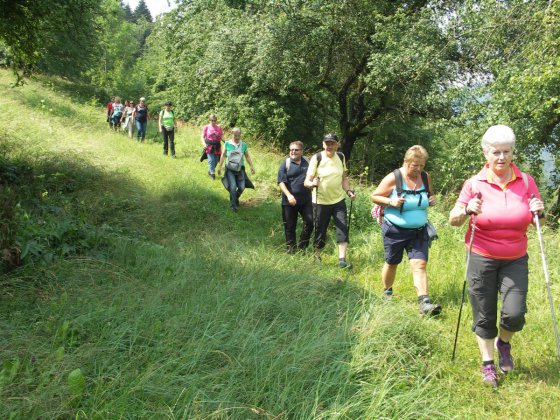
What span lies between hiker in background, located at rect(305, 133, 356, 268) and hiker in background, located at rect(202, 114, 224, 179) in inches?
205

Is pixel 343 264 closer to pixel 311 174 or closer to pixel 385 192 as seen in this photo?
pixel 311 174

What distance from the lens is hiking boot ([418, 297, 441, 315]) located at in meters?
4.44

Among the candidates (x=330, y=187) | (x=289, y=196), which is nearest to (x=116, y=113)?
(x=289, y=196)

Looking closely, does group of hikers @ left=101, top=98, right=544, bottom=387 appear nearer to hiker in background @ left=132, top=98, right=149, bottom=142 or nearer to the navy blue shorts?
the navy blue shorts

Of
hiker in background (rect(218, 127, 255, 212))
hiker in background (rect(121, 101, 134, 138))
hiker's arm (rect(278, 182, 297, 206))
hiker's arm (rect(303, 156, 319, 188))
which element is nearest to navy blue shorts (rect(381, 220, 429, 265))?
hiker's arm (rect(303, 156, 319, 188))

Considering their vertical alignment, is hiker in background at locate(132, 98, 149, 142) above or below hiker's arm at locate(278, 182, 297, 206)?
above

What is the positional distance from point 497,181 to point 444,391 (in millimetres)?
1634

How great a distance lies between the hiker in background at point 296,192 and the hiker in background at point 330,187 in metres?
0.41

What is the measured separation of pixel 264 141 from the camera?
1812 cm

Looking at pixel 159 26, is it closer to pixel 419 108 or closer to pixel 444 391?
pixel 419 108

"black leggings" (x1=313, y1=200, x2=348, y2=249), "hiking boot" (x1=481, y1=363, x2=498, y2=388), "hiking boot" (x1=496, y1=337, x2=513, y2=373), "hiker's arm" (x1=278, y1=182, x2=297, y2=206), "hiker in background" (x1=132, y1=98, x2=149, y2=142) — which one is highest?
"hiker in background" (x1=132, y1=98, x2=149, y2=142)

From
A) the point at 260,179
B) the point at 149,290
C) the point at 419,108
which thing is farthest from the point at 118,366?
the point at 419,108

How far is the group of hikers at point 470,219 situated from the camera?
11.1ft

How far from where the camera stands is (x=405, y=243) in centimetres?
471
